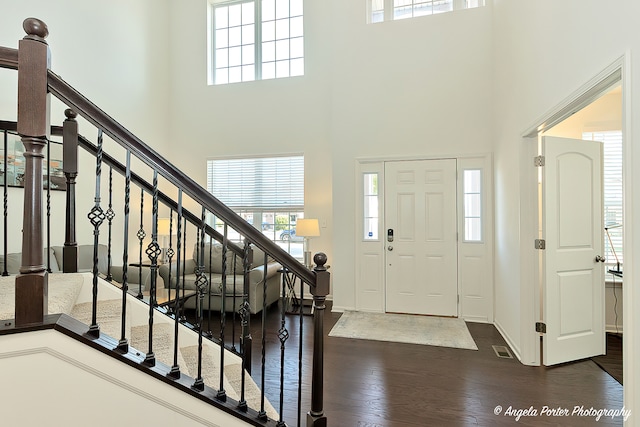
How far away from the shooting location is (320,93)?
5.36m

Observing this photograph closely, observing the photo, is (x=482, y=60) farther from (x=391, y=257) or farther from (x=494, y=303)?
(x=494, y=303)

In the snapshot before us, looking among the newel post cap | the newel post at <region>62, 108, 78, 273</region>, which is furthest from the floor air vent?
the newel post cap

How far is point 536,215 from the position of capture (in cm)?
306

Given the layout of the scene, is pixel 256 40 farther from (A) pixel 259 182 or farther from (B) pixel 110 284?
(B) pixel 110 284

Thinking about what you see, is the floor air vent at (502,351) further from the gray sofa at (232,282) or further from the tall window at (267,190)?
the tall window at (267,190)

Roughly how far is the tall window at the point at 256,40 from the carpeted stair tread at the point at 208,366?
4.66m

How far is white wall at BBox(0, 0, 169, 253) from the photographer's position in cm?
366

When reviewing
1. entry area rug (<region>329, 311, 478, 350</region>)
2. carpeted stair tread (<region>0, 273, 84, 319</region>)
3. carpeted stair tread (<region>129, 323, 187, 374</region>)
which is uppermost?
carpeted stair tread (<region>0, 273, 84, 319</region>)

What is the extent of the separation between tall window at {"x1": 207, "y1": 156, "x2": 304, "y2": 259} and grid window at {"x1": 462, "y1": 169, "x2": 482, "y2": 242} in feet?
7.98

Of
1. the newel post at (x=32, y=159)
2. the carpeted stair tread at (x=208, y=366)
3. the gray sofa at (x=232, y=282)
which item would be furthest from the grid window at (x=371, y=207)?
the newel post at (x=32, y=159)

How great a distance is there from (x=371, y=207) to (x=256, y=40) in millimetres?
3615

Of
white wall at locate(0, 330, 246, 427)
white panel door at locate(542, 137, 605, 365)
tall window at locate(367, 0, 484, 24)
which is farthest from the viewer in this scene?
tall window at locate(367, 0, 484, 24)

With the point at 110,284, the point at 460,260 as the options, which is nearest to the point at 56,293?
the point at 110,284

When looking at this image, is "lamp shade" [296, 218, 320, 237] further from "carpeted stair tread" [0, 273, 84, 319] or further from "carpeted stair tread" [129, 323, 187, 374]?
"carpeted stair tread" [0, 273, 84, 319]
